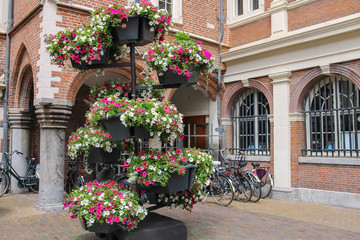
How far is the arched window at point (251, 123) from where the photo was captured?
10000 mm

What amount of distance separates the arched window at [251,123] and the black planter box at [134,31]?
5.69m

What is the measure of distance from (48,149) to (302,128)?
601 centimetres

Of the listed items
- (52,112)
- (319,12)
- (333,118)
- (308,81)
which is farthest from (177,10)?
(333,118)

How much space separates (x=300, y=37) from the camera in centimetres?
888

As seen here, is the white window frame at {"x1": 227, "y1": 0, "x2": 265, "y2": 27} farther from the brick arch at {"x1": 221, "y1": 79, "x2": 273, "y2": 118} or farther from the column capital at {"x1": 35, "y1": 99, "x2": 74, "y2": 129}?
the column capital at {"x1": 35, "y1": 99, "x2": 74, "y2": 129}

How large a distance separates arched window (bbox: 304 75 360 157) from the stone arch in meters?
0.15

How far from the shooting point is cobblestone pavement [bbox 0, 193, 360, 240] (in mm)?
5703

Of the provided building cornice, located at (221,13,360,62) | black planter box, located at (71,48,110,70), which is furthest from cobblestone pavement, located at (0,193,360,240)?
building cornice, located at (221,13,360,62)

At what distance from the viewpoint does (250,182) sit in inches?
338

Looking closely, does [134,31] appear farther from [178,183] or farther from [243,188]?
[243,188]

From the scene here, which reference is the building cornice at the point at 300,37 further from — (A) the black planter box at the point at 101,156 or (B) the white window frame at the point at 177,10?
(A) the black planter box at the point at 101,156

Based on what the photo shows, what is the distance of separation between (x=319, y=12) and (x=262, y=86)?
2.29 m

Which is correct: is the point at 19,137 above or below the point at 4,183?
above

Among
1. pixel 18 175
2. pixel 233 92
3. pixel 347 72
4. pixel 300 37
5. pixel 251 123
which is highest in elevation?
pixel 300 37
